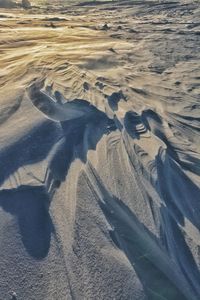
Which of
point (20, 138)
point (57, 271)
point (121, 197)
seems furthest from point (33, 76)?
point (57, 271)

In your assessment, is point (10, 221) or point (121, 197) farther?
point (121, 197)

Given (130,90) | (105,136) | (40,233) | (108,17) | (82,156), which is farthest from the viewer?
(108,17)

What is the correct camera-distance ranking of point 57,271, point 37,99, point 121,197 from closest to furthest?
point 57,271 → point 121,197 → point 37,99

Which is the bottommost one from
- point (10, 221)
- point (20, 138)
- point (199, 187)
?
point (10, 221)

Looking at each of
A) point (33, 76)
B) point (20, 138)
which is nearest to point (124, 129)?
point (20, 138)

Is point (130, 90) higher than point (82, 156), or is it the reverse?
point (130, 90)

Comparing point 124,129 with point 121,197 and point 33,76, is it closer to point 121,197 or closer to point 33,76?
point 121,197
